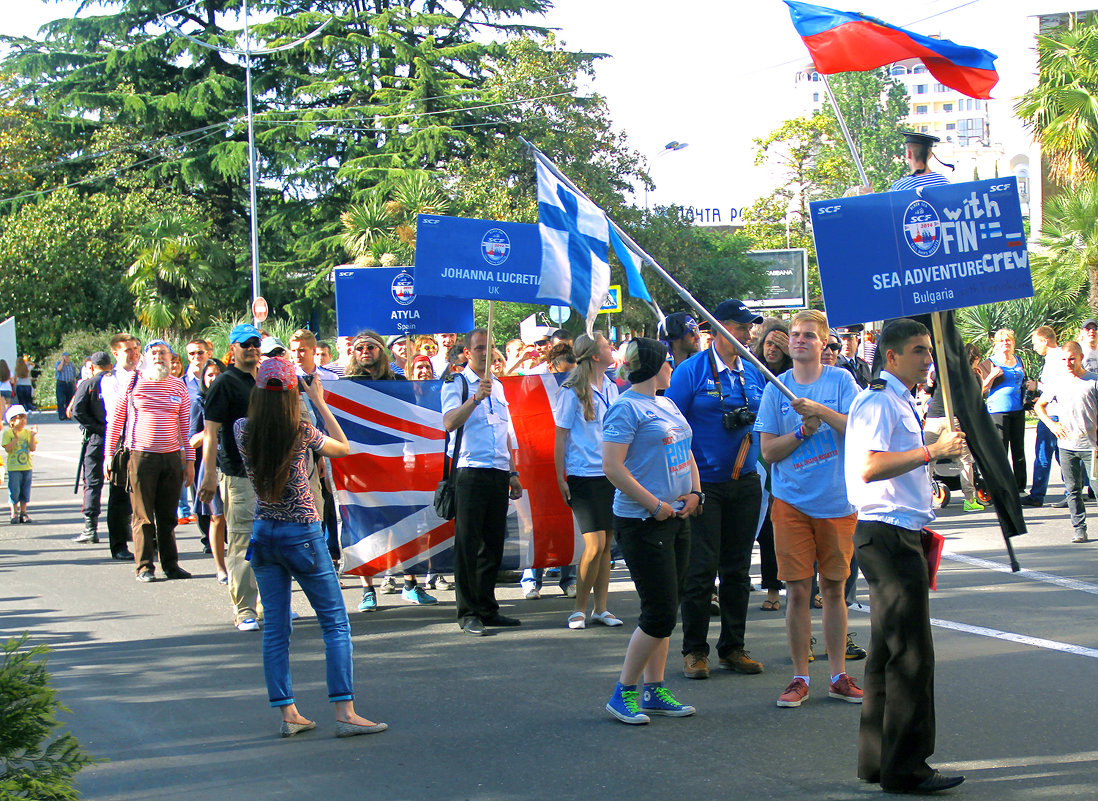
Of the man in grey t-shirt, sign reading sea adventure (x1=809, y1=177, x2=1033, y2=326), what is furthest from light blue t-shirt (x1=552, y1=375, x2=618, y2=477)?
the man in grey t-shirt

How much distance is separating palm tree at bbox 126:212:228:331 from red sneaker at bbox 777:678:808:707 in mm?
38784

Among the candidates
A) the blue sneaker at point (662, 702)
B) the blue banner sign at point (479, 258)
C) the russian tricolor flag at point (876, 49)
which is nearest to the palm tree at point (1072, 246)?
the russian tricolor flag at point (876, 49)

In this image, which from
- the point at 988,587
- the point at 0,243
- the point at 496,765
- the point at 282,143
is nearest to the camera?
the point at 496,765

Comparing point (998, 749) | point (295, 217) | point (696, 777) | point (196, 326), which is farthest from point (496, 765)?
point (295, 217)

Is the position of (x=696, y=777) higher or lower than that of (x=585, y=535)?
lower

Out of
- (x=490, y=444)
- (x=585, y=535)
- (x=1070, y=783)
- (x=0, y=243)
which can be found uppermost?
(x=0, y=243)

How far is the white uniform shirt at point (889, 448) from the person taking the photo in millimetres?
4566

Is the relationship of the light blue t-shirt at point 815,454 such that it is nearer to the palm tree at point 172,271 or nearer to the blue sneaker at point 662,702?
the blue sneaker at point 662,702

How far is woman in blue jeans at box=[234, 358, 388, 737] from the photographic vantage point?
543 cm

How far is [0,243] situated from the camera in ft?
135

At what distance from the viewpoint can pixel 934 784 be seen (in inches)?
178

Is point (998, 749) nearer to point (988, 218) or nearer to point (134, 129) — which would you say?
point (988, 218)

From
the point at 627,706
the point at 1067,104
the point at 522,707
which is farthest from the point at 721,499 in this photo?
the point at 1067,104

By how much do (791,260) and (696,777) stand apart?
143 ft
